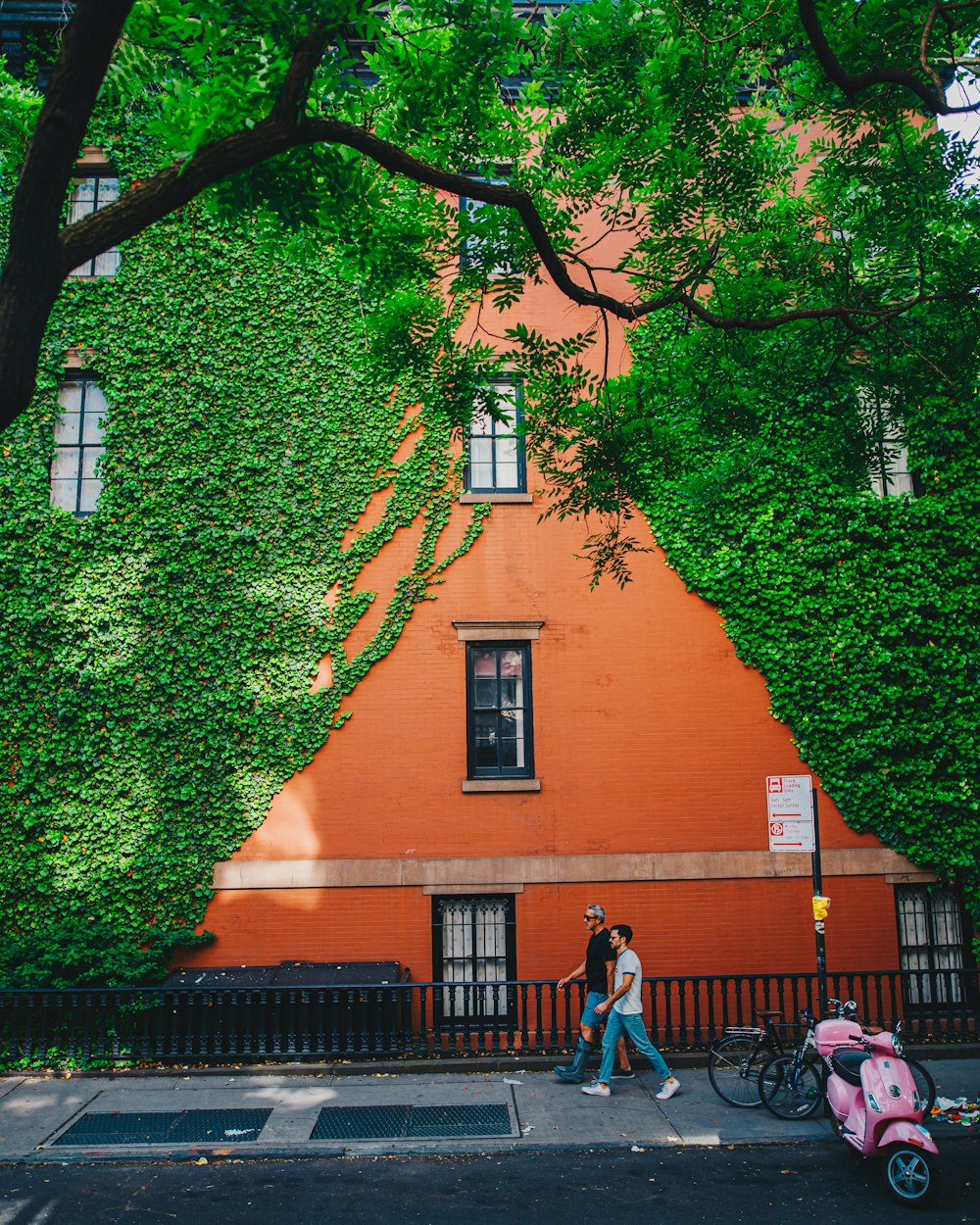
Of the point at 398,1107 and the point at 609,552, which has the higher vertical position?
the point at 609,552

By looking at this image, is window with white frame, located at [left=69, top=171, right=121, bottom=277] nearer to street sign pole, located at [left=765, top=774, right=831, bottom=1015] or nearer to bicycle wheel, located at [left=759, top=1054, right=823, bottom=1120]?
street sign pole, located at [left=765, top=774, right=831, bottom=1015]

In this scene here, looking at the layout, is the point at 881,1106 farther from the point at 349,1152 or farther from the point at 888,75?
the point at 888,75

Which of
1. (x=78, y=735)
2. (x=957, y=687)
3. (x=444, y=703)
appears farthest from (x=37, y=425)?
(x=957, y=687)

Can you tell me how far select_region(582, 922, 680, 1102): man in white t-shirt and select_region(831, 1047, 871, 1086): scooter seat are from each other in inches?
88.5

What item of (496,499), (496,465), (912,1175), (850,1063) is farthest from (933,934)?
(496,465)

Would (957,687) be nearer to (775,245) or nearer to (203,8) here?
(775,245)

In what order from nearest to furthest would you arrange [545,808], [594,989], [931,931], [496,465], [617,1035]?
[617,1035] < [594,989] < [545,808] < [931,931] < [496,465]

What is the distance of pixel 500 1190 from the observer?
7.80 metres

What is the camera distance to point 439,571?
1376 cm

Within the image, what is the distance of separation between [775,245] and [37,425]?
10.3 meters

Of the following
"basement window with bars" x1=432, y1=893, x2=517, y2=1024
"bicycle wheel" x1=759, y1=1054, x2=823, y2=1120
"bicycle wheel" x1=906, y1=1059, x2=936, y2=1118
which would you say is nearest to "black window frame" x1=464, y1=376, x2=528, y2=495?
"basement window with bars" x1=432, y1=893, x2=517, y2=1024

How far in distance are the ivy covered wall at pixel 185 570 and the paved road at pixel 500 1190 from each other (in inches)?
183

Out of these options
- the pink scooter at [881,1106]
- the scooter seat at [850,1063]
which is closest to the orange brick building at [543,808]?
the pink scooter at [881,1106]

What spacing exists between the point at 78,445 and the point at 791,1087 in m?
12.3
